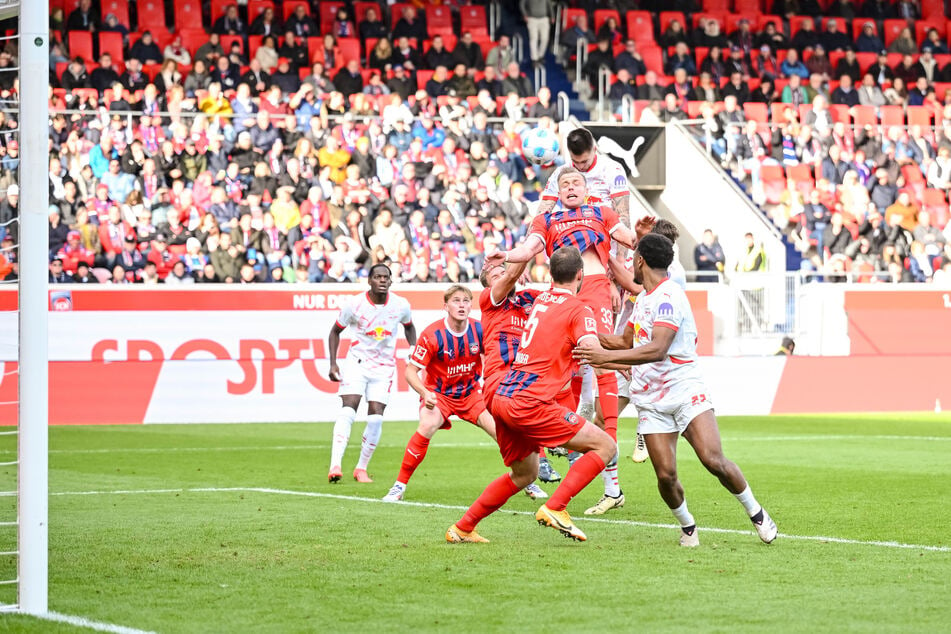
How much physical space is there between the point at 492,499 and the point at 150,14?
72.6 feet

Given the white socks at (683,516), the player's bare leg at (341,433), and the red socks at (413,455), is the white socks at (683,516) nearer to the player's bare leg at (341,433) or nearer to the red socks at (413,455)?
the red socks at (413,455)

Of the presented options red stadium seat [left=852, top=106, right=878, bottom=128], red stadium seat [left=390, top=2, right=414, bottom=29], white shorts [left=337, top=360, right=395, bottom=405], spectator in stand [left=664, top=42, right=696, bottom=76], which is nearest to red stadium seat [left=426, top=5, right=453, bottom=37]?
red stadium seat [left=390, top=2, right=414, bottom=29]

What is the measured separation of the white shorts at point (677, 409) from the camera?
8.88 metres

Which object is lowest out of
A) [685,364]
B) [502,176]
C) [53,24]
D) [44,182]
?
[685,364]

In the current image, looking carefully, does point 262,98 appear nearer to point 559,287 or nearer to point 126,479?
point 126,479

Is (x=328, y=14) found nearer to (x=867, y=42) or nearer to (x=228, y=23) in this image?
(x=228, y=23)

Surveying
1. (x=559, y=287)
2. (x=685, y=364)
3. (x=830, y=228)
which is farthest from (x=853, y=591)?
(x=830, y=228)

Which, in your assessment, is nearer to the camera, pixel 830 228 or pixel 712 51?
pixel 830 228

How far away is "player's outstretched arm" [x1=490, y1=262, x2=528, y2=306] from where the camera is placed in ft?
33.7

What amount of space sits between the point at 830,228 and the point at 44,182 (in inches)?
915

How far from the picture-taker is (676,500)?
8922 millimetres

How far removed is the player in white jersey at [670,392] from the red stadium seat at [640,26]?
80.9 ft

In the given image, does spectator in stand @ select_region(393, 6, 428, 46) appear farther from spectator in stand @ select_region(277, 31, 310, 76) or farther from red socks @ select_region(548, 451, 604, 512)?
red socks @ select_region(548, 451, 604, 512)

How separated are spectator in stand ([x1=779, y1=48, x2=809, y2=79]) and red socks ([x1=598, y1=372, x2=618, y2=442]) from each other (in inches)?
874
